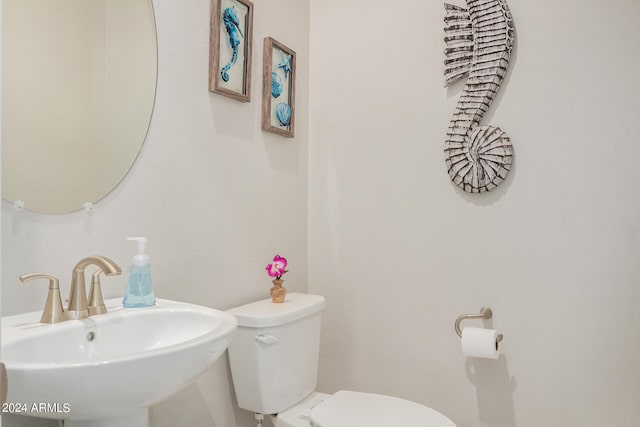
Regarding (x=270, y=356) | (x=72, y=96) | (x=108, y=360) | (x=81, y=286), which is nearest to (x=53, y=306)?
(x=81, y=286)

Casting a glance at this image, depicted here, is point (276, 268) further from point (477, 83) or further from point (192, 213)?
point (477, 83)

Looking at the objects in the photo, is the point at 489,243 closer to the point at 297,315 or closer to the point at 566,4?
the point at 297,315

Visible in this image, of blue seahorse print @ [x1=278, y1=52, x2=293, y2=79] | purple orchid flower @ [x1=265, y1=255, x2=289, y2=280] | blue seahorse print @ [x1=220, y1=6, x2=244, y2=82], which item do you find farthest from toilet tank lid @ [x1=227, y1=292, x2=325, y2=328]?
blue seahorse print @ [x1=278, y1=52, x2=293, y2=79]

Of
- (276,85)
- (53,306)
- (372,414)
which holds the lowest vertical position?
(372,414)

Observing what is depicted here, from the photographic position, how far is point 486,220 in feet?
5.71

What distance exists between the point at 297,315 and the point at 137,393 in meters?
0.80

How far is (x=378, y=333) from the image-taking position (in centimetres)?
196

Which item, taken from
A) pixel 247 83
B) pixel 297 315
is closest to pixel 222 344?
pixel 297 315

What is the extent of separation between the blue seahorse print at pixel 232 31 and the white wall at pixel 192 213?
75mm

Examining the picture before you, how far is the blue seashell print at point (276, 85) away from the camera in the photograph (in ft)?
6.08

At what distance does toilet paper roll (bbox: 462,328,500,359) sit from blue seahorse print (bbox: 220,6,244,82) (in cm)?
126

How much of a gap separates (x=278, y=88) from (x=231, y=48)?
1.00ft

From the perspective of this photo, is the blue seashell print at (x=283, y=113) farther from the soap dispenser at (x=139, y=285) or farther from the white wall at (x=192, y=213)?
the soap dispenser at (x=139, y=285)

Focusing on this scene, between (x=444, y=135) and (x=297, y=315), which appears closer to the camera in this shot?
(x=297, y=315)
